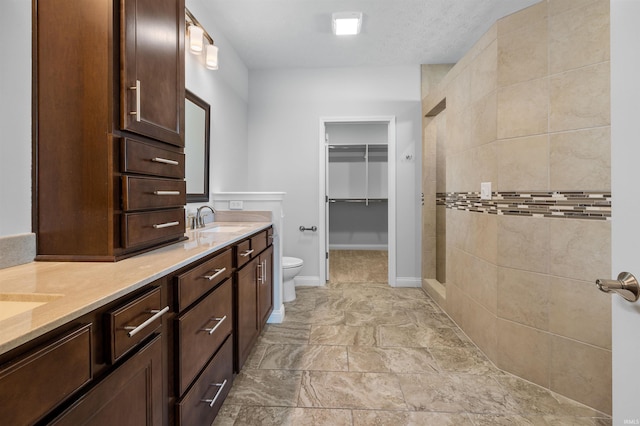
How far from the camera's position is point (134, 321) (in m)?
0.84

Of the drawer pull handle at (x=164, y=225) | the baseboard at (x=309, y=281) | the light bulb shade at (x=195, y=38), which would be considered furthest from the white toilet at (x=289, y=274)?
the light bulb shade at (x=195, y=38)

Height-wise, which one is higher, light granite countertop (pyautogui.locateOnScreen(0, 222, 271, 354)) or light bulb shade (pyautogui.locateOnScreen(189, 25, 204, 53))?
light bulb shade (pyautogui.locateOnScreen(189, 25, 204, 53))

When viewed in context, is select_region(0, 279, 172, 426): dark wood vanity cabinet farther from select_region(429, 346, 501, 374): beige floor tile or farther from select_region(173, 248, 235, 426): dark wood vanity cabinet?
select_region(429, 346, 501, 374): beige floor tile

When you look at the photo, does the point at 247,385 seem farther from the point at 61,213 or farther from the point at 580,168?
the point at 580,168

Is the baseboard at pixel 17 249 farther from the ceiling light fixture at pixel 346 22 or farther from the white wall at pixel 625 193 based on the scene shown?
the ceiling light fixture at pixel 346 22

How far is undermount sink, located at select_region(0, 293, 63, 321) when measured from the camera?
0.76 m

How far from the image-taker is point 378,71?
11.9ft

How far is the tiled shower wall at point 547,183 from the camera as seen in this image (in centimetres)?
154

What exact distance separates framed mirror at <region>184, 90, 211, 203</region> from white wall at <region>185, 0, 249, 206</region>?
80 millimetres

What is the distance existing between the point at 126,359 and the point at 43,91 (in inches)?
41.1

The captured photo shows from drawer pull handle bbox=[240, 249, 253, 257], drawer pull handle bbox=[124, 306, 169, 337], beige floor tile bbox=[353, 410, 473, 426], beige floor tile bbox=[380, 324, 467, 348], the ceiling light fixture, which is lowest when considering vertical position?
beige floor tile bbox=[353, 410, 473, 426]

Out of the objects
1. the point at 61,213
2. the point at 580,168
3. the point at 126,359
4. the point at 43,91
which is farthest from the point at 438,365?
the point at 43,91

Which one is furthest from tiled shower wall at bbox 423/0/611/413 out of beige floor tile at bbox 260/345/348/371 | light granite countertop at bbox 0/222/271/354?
light granite countertop at bbox 0/222/271/354

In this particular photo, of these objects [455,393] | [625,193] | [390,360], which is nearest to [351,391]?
[390,360]
